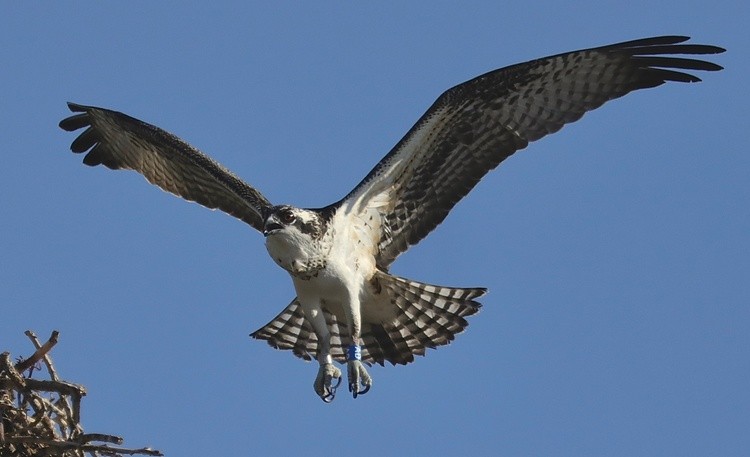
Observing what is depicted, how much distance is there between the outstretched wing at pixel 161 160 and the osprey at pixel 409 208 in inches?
1.3

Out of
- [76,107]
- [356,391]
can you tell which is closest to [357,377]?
[356,391]

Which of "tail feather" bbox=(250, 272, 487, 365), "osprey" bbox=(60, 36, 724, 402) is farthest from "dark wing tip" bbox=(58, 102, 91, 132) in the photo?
"tail feather" bbox=(250, 272, 487, 365)

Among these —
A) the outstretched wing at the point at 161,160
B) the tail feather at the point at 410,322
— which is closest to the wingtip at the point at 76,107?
the outstretched wing at the point at 161,160

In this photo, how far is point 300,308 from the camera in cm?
1195

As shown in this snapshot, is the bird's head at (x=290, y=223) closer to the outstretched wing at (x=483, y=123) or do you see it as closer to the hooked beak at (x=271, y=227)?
the hooked beak at (x=271, y=227)

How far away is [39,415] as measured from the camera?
9.30 metres

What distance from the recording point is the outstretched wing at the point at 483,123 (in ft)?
36.8

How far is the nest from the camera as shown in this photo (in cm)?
909

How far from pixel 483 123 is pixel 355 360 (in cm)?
206

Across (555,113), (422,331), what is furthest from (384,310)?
(555,113)

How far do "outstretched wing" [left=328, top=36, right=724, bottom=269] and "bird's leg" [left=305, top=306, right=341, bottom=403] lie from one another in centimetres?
79

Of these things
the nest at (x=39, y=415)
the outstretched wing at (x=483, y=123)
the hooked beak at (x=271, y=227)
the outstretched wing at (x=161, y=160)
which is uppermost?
the outstretched wing at (x=161, y=160)

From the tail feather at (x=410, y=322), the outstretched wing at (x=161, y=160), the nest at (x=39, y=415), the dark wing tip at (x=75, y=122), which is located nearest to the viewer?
the nest at (x=39, y=415)

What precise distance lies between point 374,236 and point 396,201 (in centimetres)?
32
